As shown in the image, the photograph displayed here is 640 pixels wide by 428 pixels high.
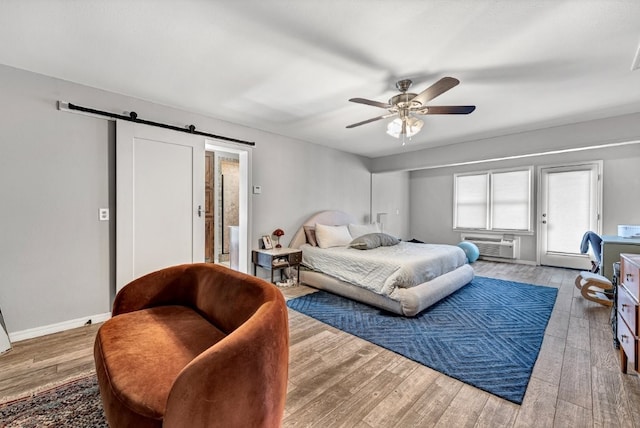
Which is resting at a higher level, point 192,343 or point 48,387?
point 192,343

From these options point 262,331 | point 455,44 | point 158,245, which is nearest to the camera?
point 262,331

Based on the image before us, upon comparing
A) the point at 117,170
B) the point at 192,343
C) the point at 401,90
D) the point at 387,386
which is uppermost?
the point at 401,90

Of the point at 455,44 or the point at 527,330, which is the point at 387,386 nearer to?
the point at 527,330

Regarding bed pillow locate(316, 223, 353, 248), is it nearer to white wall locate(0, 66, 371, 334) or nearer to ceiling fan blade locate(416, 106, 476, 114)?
ceiling fan blade locate(416, 106, 476, 114)

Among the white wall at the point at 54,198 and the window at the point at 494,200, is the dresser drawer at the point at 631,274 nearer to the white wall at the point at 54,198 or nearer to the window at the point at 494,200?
the window at the point at 494,200

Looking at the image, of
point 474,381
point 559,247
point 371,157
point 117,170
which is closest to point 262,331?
point 474,381

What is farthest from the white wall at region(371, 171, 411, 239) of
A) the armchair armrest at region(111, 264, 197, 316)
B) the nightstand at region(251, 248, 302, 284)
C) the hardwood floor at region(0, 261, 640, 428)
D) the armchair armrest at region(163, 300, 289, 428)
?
the armchair armrest at region(163, 300, 289, 428)

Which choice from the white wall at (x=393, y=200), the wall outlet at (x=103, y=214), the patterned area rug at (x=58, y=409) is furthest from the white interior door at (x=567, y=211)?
the wall outlet at (x=103, y=214)

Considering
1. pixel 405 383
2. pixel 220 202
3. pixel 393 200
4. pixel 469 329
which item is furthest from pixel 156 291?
pixel 393 200

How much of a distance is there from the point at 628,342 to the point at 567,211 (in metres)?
4.24

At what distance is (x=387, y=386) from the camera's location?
184 centimetres

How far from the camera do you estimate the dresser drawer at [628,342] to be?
179cm

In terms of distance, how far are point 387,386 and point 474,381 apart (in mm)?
618

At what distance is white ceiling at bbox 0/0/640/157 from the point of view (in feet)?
5.60
